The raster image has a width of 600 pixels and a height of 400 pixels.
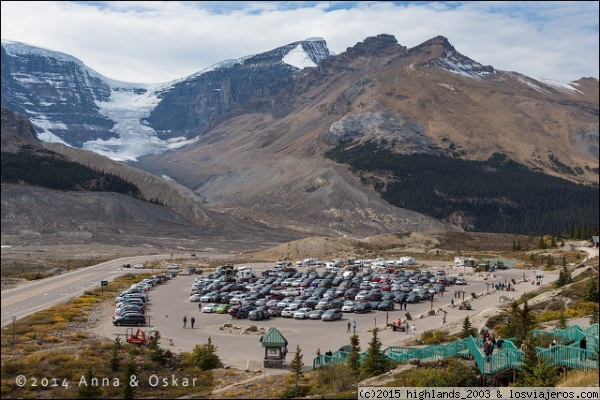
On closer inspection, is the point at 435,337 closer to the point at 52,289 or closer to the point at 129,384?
the point at 129,384

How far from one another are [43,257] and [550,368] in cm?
9728

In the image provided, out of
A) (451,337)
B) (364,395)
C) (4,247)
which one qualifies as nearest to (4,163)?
(4,247)

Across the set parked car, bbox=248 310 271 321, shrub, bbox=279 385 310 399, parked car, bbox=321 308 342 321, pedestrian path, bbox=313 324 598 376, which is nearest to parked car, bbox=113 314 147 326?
parked car, bbox=248 310 271 321

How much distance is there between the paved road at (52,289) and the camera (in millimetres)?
51894

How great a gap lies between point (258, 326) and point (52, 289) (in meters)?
26.6

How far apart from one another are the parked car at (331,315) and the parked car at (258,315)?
4999 millimetres

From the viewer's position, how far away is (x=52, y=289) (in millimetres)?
68250

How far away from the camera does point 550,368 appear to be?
24500 millimetres

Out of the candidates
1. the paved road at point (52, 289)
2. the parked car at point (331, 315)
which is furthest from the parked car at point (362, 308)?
the paved road at point (52, 289)

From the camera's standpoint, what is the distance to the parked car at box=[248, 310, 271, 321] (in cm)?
5703

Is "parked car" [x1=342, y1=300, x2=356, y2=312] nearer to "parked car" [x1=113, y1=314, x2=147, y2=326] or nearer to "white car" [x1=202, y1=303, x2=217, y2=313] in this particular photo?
"white car" [x1=202, y1=303, x2=217, y2=313]

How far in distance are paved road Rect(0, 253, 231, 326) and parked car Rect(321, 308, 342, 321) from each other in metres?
23.4

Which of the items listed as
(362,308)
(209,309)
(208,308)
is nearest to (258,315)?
(209,309)

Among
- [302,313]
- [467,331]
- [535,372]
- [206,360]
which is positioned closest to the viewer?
[535,372]
